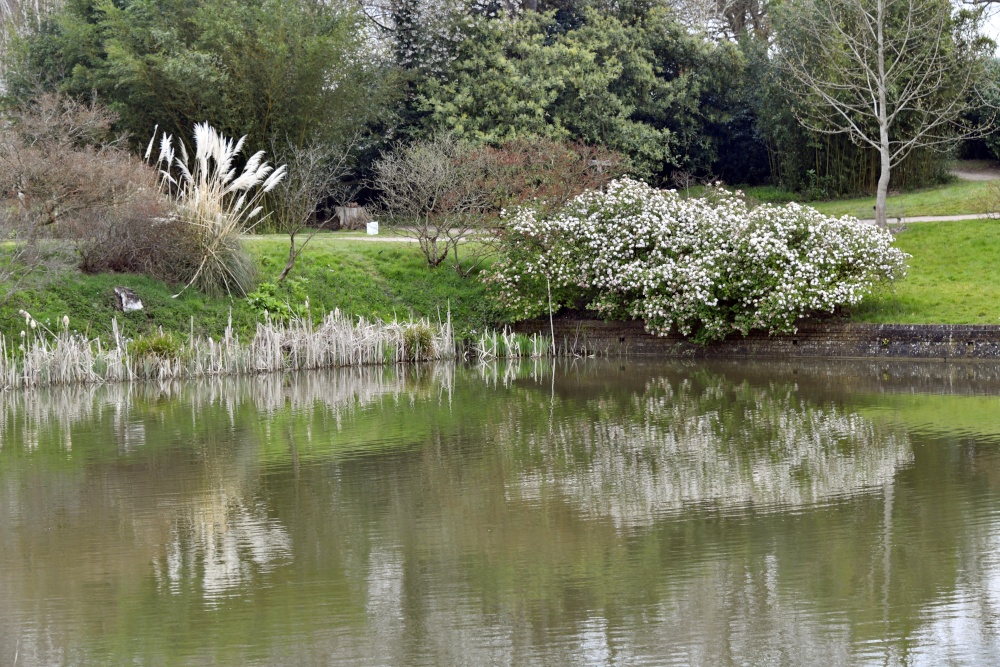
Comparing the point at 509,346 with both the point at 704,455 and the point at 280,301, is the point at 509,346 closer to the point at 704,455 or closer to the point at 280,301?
the point at 280,301

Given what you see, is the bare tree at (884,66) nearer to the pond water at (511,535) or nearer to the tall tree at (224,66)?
the tall tree at (224,66)

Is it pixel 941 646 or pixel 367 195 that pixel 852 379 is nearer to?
pixel 941 646

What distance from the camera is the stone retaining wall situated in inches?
737

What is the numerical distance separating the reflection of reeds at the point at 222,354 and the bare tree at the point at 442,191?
438 cm

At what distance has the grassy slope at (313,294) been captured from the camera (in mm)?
20156

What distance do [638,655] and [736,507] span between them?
3019mm

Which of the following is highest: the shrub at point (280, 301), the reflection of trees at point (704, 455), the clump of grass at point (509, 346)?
the shrub at point (280, 301)

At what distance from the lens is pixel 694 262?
68.6 ft

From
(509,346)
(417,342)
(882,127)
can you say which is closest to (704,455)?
(417,342)

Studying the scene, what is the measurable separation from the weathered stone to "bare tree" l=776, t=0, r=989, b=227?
602 inches

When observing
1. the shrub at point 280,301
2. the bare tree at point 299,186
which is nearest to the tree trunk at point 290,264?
the bare tree at point 299,186

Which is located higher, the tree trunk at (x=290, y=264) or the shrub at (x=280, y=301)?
the tree trunk at (x=290, y=264)

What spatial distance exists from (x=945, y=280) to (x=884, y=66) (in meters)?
7.49

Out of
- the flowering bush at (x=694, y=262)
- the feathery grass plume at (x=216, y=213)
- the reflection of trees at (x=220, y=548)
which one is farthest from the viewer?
the feathery grass plume at (x=216, y=213)
